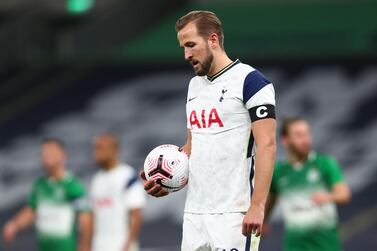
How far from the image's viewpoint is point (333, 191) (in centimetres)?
959

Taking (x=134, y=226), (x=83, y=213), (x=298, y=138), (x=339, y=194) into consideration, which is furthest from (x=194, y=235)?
(x=83, y=213)

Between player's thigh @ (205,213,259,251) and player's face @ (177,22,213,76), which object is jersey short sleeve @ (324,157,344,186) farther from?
player's face @ (177,22,213,76)

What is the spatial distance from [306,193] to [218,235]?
381cm

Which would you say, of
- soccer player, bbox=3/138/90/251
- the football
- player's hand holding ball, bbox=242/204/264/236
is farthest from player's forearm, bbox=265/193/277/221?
player's hand holding ball, bbox=242/204/264/236

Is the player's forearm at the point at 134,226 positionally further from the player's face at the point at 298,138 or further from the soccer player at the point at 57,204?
the player's face at the point at 298,138

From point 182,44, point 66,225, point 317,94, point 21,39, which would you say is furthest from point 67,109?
point 182,44

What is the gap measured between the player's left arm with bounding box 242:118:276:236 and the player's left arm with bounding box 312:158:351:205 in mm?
3340

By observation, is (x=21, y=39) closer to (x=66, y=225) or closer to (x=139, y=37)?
(x=139, y=37)

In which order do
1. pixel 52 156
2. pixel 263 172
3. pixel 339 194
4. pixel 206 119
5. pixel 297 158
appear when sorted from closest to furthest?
1. pixel 263 172
2. pixel 206 119
3. pixel 339 194
4. pixel 297 158
5. pixel 52 156

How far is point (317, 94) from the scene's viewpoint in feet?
74.1

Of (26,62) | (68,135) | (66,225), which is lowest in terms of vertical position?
(66,225)

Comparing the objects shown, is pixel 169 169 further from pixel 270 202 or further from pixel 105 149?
pixel 105 149

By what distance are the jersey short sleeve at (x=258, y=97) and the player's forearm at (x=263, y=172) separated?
0.18 m

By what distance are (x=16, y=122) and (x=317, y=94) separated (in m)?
6.40
